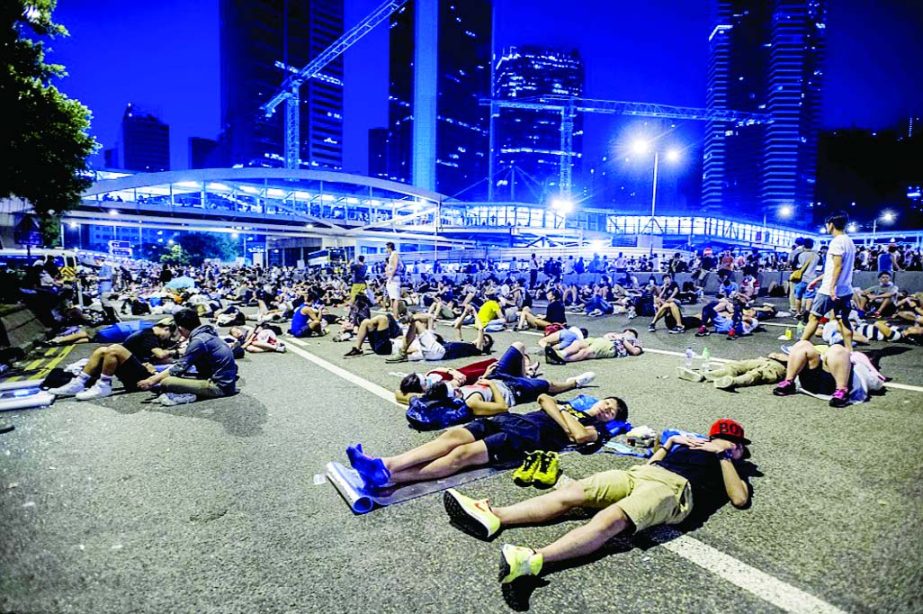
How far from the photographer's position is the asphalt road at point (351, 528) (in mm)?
2168

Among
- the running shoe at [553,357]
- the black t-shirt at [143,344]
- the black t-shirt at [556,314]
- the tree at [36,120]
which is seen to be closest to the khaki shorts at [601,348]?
the running shoe at [553,357]

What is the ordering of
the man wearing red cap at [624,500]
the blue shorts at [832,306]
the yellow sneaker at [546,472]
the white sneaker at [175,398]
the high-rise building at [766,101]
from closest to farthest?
the man wearing red cap at [624,500], the yellow sneaker at [546,472], the white sneaker at [175,398], the blue shorts at [832,306], the high-rise building at [766,101]

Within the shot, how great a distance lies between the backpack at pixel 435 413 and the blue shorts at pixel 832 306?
5.05 meters

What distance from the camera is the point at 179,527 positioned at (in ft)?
9.20

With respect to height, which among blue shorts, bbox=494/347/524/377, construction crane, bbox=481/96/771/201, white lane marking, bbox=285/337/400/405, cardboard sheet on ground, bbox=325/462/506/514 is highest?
construction crane, bbox=481/96/771/201

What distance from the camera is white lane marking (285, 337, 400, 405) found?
229 inches

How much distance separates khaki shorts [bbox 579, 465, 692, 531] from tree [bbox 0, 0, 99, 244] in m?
13.1

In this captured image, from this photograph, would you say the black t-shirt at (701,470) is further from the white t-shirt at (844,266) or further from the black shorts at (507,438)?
the white t-shirt at (844,266)

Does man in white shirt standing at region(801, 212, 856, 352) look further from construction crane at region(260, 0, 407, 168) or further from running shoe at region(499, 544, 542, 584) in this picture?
construction crane at region(260, 0, 407, 168)

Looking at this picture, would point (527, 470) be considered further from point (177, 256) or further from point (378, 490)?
point (177, 256)

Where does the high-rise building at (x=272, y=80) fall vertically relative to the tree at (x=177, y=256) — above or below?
above

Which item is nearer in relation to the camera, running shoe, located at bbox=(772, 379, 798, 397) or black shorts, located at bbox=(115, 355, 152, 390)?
running shoe, located at bbox=(772, 379, 798, 397)

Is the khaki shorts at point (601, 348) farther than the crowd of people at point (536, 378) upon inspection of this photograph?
Yes

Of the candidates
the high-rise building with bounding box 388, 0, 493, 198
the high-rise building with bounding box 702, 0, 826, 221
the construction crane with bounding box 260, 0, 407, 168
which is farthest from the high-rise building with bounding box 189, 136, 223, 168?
the high-rise building with bounding box 702, 0, 826, 221
